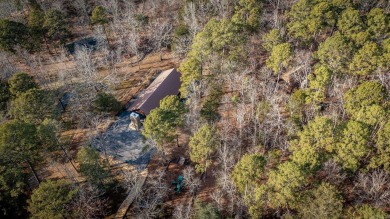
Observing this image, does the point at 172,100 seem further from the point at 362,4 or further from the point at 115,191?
the point at 362,4

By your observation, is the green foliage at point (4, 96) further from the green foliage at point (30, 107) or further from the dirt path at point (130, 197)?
the dirt path at point (130, 197)

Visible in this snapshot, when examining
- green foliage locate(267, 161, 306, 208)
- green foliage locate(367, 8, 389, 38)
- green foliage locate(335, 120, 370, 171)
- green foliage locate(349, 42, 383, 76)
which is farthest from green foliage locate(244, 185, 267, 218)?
green foliage locate(367, 8, 389, 38)

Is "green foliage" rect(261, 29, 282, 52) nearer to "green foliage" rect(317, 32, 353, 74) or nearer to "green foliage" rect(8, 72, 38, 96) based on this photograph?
"green foliage" rect(317, 32, 353, 74)

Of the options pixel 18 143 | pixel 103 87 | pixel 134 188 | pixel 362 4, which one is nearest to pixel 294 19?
pixel 362 4

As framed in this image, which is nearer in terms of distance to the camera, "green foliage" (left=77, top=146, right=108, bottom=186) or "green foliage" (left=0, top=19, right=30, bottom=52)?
"green foliage" (left=77, top=146, right=108, bottom=186)

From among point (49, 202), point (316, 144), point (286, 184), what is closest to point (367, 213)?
point (286, 184)

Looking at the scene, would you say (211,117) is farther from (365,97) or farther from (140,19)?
(140,19)

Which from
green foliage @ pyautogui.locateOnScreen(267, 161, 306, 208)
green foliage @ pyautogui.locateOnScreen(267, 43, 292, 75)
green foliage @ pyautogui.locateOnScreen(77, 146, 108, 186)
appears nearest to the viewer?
green foliage @ pyautogui.locateOnScreen(267, 161, 306, 208)
